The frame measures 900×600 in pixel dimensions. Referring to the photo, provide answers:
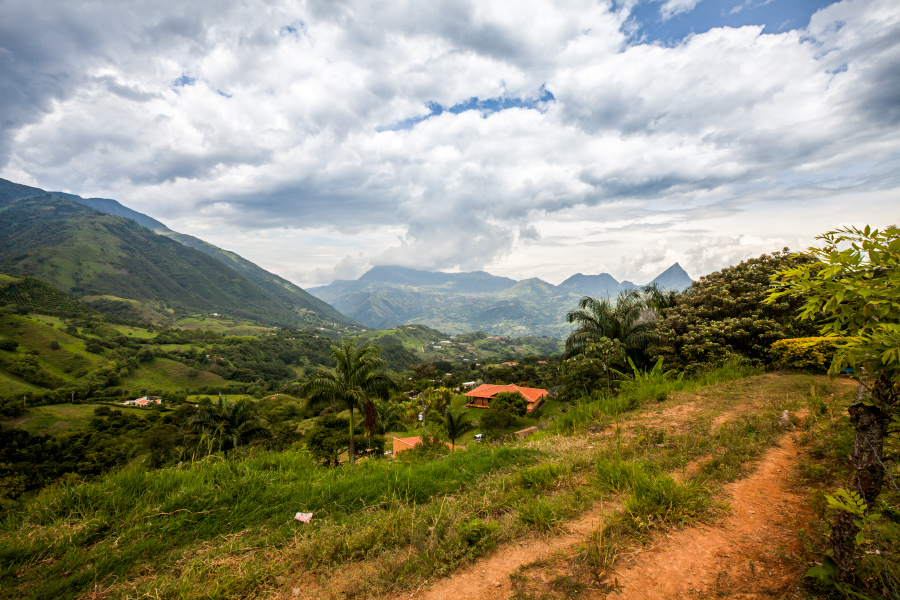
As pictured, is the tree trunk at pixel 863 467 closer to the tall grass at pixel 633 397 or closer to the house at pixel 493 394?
the tall grass at pixel 633 397

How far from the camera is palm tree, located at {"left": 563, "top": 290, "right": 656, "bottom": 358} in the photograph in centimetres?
1491

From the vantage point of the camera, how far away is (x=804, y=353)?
1040 centimetres

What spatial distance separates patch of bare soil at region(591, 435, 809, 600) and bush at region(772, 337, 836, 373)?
29.9 feet

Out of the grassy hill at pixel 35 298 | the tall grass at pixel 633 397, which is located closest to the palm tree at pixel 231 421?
the tall grass at pixel 633 397

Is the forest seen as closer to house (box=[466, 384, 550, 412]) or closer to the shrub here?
the shrub

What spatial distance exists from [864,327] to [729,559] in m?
2.25

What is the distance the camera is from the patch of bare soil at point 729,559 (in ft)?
8.61

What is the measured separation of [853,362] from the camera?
2.11m

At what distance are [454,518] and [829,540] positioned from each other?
3385 millimetres

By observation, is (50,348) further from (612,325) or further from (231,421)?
(612,325)

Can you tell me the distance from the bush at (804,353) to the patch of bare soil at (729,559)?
911 centimetres

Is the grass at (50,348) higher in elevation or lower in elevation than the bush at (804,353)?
lower

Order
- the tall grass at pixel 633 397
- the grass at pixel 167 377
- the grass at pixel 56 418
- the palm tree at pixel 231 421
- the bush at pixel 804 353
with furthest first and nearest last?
1. the grass at pixel 167 377
2. the grass at pixel 56 418
3. the palm tree at pixel 231 421
4. the bush at pixel 804 353
5. the tall grass at pixel 633 397

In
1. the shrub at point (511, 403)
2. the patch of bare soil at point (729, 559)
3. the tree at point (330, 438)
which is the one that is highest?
the patch of bare soil at point (729, 559)
